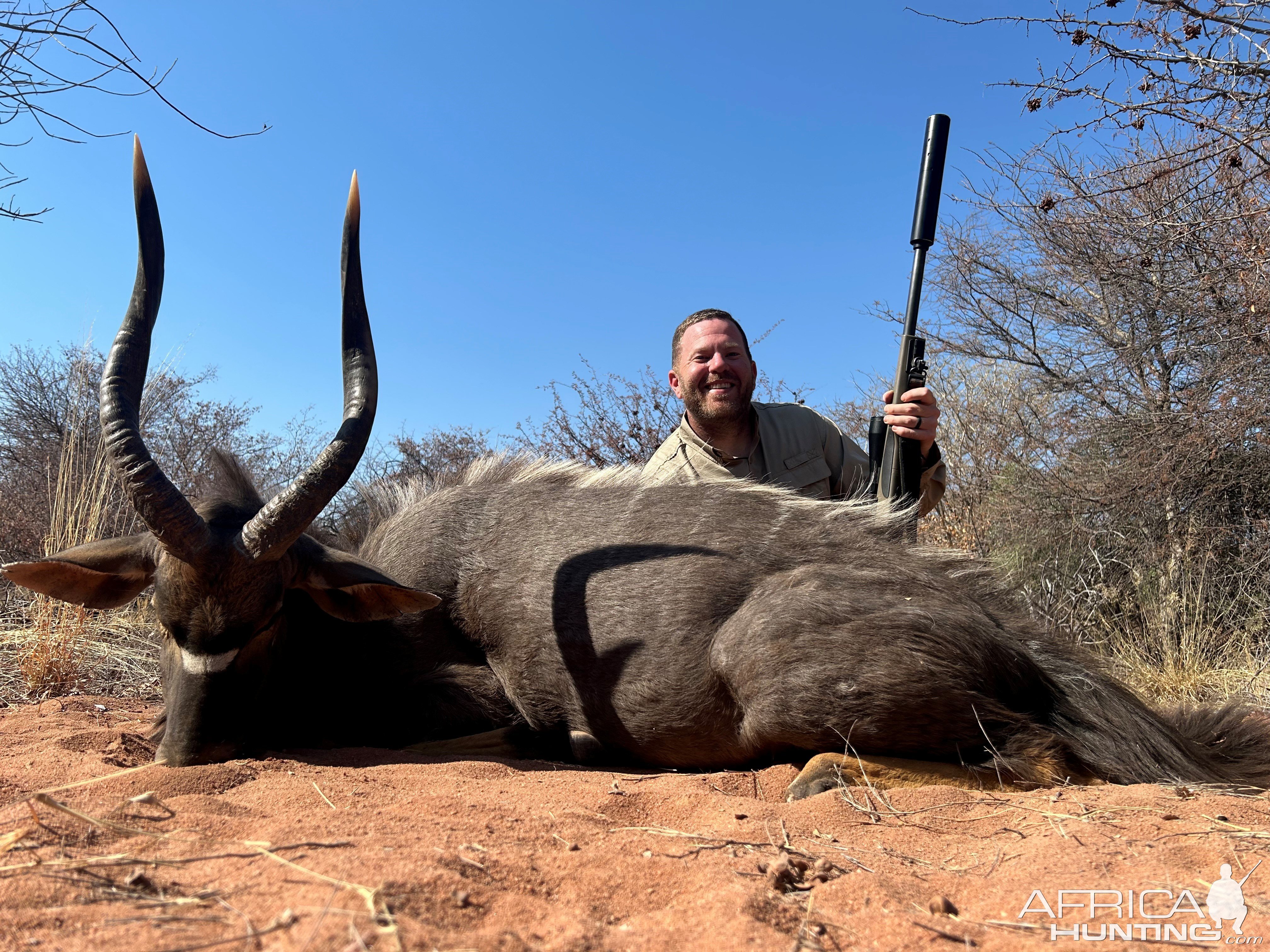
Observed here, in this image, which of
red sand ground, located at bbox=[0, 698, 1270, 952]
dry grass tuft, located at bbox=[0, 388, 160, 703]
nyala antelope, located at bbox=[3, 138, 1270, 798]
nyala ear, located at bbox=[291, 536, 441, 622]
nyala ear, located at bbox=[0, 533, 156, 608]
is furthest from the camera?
dry grass tuft, located at bbox=[0, 388, 160, 703]

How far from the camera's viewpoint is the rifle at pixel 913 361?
5156mm

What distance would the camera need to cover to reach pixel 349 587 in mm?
4199

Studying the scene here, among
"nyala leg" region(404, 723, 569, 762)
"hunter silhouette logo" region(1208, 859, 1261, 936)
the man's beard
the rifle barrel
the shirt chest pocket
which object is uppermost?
the rifle barrel

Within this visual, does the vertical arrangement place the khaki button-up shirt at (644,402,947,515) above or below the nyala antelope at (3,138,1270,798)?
above

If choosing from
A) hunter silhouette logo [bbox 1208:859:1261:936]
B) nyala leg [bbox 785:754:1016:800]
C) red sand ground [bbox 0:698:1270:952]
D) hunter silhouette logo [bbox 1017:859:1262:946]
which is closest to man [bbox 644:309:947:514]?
nyala leg [bbox 785:754:1016:800]

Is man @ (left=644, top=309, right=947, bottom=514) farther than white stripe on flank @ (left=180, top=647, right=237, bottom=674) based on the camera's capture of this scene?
Yes

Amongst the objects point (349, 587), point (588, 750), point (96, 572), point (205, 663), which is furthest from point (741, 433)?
point (96, 572)

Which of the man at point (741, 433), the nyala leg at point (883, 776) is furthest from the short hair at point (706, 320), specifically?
the nyala leg at point (883, 776)

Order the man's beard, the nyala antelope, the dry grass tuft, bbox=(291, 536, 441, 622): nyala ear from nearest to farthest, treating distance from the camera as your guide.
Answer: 1. the nyala antelope
2. bbox=(291, 536, 441, 622): nyala ear
3. the dry grass tuft
4. the man's beard

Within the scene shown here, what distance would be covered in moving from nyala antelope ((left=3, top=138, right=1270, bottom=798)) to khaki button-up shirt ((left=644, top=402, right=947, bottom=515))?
5.10ft

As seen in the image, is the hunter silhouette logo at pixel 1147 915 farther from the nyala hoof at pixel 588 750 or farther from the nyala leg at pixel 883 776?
the nyala hoof at pixel 588 750

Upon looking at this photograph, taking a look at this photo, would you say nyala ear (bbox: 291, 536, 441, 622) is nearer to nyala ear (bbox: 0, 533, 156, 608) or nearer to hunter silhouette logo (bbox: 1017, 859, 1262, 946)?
nyala ear (bbox: 0, 533, 156, 608)

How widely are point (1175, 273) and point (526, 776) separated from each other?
24.4 ft

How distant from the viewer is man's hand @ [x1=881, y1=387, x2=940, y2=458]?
5145 millimetres
